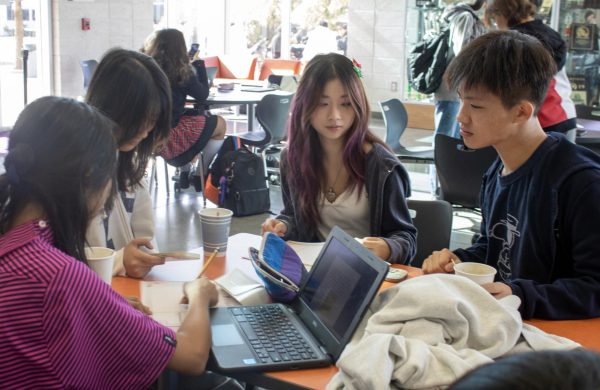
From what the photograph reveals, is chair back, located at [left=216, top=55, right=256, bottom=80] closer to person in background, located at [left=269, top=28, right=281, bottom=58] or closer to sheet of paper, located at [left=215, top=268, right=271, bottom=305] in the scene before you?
person in background, located at [left=269, top=28, right=281, bottom=58]

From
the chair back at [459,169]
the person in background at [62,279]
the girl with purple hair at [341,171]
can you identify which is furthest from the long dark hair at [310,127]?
the chair back at [459,169]

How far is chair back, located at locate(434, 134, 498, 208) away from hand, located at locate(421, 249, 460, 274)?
7.11ft

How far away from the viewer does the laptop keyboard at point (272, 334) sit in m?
1.49

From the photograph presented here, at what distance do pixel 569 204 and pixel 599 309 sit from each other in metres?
0.25

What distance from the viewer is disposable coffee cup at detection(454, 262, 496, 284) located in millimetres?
1629

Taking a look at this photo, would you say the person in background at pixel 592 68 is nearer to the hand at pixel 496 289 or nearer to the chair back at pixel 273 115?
the chair back at pixel 273 115

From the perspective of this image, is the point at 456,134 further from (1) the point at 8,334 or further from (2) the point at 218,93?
(1) the point at 8,334

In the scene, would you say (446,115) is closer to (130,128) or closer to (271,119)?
(271,119)

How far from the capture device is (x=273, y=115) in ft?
18.9

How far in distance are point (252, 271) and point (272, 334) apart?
44 centimetres

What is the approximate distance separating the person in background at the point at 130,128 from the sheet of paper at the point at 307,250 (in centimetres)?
40

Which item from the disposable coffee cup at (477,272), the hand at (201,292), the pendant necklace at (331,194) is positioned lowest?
the hand at (201,292)

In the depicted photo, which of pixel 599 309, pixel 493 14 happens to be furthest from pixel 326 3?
pixel 599 309

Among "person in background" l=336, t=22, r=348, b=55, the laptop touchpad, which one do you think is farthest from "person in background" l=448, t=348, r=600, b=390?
"person in background" l=336, t=22, r=348, b=55
